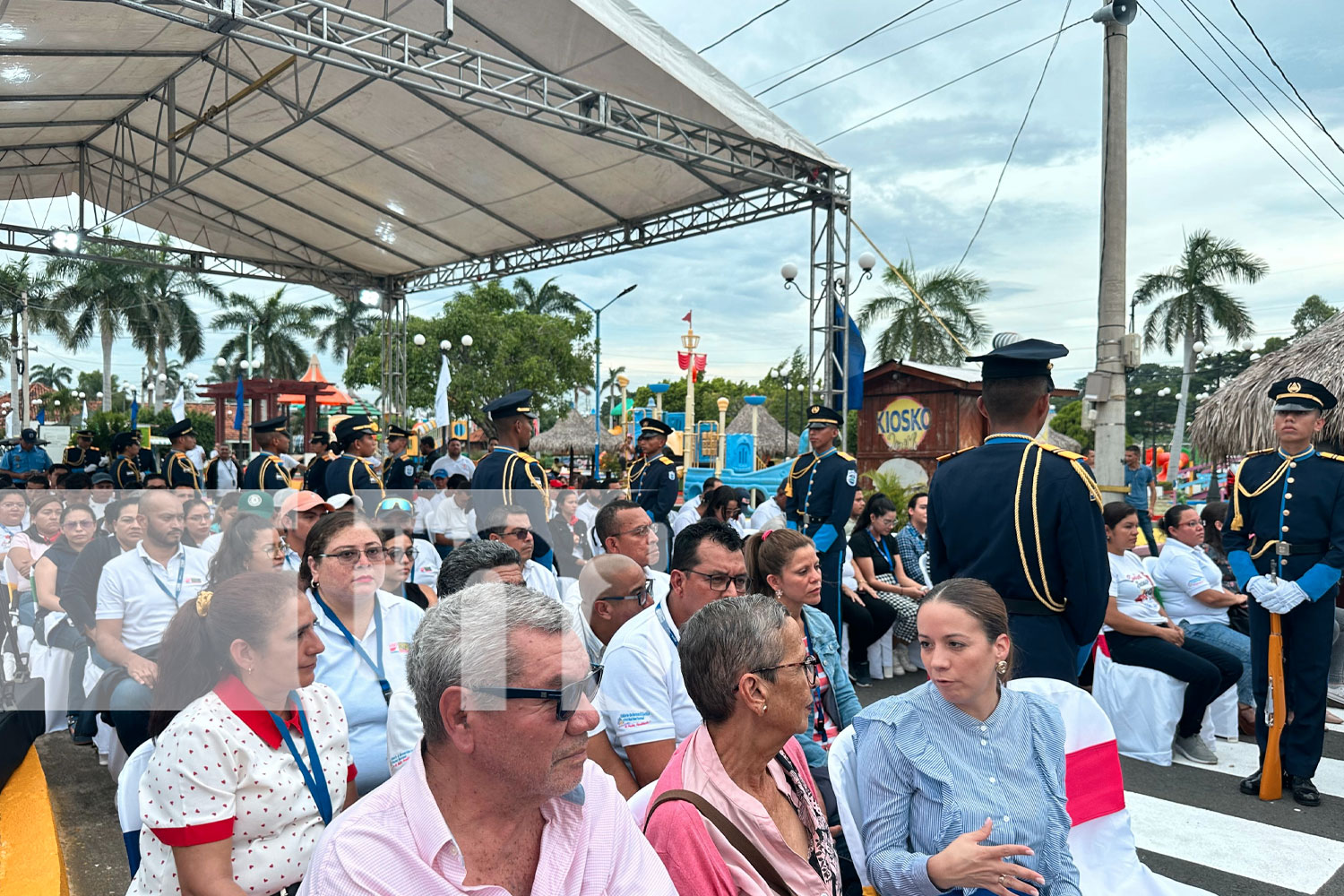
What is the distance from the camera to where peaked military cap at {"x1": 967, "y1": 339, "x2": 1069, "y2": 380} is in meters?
2.97

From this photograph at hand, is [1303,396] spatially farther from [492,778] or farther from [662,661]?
[492,778]

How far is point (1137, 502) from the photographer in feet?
38.8

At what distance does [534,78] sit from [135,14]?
11.6 feet

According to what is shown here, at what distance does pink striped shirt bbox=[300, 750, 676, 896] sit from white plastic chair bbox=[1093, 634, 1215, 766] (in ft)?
13.1

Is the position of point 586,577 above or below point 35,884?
above

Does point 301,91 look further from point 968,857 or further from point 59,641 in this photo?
point 968,857

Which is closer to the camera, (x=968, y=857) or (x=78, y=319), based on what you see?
(x=968, y=857)

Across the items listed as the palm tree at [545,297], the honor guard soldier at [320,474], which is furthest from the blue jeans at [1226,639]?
the palm tree at [545,297]

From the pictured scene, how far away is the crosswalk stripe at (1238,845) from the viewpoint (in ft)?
11.1

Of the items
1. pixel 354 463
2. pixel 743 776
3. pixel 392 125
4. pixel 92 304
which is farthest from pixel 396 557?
pixel 92 304

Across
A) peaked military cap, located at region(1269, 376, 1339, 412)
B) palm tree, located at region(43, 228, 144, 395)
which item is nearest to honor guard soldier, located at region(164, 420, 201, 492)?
peaked military cap, located at region(1269, 376, 1339, 412)

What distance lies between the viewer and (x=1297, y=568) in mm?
4102

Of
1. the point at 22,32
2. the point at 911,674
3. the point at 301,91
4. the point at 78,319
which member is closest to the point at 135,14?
the point at 22,32

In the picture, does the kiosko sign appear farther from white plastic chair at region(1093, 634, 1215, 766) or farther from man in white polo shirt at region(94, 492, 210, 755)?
man in white polo shirt at region(94, 492, 210, 755)
